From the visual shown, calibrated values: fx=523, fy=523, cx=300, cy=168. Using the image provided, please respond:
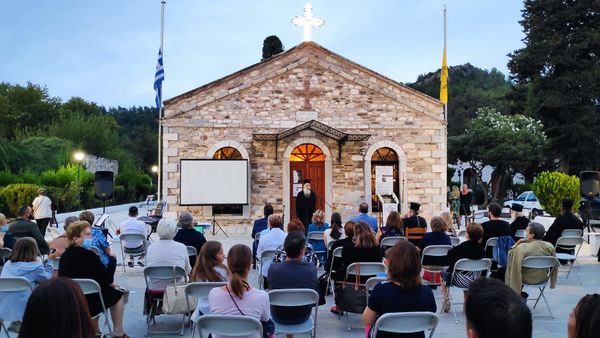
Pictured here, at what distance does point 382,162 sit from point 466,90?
1438 inches

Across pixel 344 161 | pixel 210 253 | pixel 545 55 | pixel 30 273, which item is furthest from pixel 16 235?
pixel 545 55

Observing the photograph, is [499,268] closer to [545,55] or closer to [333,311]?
[333,311]

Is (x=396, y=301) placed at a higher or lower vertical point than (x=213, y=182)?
lower

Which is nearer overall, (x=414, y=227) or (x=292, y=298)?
(x=292, y=298)

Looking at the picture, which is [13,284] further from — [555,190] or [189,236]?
[555,190]

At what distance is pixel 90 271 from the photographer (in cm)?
473

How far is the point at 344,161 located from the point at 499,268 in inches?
367

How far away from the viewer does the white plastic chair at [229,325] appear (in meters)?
3.40

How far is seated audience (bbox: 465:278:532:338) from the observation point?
1875 millimetres

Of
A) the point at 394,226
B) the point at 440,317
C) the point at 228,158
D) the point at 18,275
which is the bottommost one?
the point at 440,317

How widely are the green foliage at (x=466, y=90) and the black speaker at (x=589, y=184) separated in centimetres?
2334

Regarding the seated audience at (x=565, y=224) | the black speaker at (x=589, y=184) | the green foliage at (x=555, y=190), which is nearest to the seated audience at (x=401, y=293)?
the seated audience at (x=565, y=224)

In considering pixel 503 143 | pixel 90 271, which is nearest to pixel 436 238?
pixel 90 271

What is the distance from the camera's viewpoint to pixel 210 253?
4.82m
